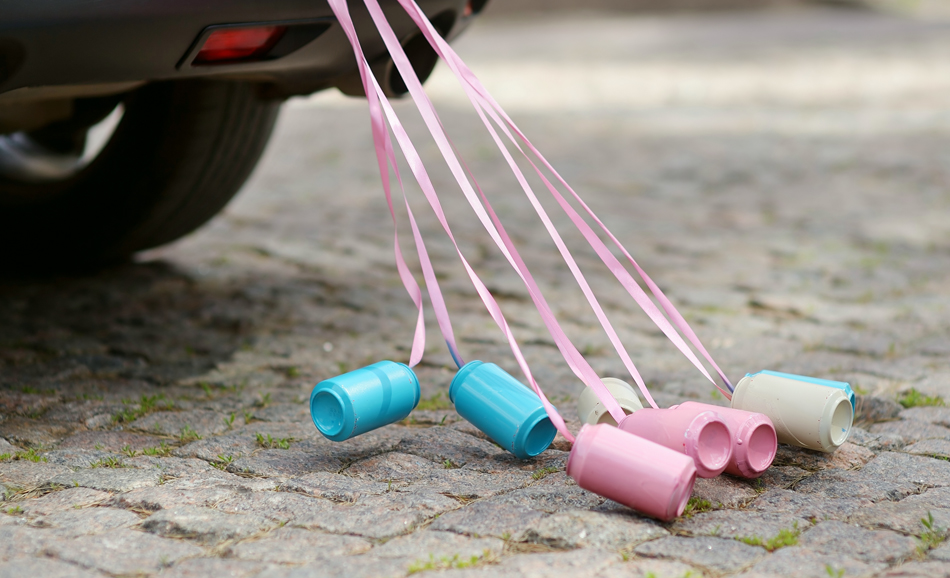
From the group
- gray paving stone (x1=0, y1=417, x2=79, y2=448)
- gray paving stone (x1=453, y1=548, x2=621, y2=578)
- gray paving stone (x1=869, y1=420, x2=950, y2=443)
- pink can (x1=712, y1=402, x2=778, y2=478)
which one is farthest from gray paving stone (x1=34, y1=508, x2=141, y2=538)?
gray paving stone (x1=869, y1=420, x2=950, y2=443)

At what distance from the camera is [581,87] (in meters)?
7.90

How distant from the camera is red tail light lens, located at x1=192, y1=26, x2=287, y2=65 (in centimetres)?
192

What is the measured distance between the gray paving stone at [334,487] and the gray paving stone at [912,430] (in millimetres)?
1091

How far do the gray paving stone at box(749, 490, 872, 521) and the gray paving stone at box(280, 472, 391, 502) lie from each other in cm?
68

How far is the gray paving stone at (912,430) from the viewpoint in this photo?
1936 mm

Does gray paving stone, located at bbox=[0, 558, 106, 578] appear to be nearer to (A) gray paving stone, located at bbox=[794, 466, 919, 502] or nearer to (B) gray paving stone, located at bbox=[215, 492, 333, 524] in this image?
(B) gray paving stone, located at bbox=[215, 492, 333, 524]

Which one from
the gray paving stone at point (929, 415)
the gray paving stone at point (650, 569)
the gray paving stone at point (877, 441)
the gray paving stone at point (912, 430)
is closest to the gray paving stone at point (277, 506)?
the gray paving stone at point (650, 569)

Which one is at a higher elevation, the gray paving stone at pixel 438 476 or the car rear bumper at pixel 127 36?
the car rear bumper at pixel 127 36

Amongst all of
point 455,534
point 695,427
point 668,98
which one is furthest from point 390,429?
point 668,98

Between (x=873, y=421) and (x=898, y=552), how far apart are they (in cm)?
69

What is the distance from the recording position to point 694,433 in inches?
62.7

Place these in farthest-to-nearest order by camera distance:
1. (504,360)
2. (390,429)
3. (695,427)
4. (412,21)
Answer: (504,360) < (412,21) < (390,429) < (695,427)

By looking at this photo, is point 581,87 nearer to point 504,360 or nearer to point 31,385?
point 504,360

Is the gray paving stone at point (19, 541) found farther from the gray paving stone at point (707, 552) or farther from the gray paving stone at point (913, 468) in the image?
the gray paving stone at point (913, 468)
